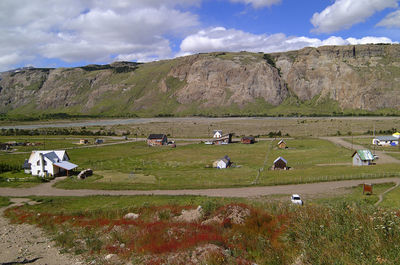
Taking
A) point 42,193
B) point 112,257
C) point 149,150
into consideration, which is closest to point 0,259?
point 112,257

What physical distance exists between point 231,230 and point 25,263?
10299 mm

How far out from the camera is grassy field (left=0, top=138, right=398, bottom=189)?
42.9 m

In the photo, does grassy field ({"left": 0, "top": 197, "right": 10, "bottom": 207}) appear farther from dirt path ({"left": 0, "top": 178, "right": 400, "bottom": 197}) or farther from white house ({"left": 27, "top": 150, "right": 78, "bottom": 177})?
white house ({"left": 27, "top": 150, "right": 78, "bottom": 177})

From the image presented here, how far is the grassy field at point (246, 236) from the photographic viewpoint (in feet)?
27.6

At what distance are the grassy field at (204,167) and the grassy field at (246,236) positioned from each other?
21253 mm

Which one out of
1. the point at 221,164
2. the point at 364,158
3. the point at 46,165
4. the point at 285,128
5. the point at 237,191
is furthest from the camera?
the point at 285,128

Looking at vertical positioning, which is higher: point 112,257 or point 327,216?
point 327,216

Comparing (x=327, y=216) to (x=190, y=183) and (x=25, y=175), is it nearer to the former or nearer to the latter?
(x=190, y=183)

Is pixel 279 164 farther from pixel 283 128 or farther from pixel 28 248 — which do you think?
pixel 283 128

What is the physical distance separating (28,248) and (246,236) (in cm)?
1263

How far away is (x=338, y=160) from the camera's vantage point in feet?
188

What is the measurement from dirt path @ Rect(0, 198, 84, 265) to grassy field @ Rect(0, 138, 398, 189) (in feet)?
66.8

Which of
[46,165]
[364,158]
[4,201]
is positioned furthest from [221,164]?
[4,201]

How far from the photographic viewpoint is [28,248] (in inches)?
663
